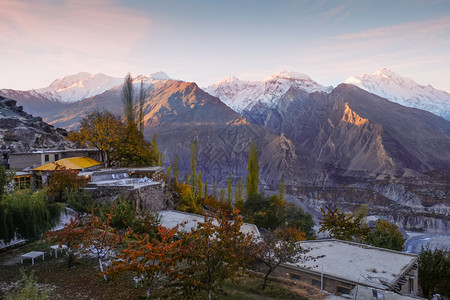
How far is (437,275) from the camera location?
16828mm

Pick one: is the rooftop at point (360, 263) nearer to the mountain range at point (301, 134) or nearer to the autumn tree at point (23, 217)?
the autumn tree at point (23, 217)

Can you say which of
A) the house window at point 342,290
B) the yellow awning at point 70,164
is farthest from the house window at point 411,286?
the yellow awning at point 70,164

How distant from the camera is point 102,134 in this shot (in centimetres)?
2728

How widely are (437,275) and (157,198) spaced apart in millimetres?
17843

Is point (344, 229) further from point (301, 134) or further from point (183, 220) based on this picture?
point (301, 134)

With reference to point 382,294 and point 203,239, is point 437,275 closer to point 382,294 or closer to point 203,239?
point 382,294

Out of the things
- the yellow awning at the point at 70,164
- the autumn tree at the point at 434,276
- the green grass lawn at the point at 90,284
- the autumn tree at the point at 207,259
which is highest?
the yellow awning at the point at 70,164

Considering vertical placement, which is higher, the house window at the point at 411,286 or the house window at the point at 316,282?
the house window at the point at 316,282

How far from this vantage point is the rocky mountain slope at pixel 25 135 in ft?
97.7

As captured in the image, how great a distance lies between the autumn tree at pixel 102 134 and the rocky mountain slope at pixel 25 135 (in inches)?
275

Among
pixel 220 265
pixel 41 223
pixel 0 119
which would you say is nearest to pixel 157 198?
pixel 41 223

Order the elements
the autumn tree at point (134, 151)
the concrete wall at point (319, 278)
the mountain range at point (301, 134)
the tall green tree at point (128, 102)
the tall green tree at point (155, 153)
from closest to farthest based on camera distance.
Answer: the concrete wall at point (319, 278) < the autumn tree at point (134, 151) < the tall green tree at point (155, 153) < the tall green tree at point (128, 102) < the mountain range at point (301, 134)

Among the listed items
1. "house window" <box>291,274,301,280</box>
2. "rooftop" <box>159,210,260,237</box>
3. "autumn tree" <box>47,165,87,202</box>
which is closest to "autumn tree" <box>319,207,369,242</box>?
"rooftop" <box>159,210,260,237</box>

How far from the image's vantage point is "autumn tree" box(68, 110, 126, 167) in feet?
88.7
